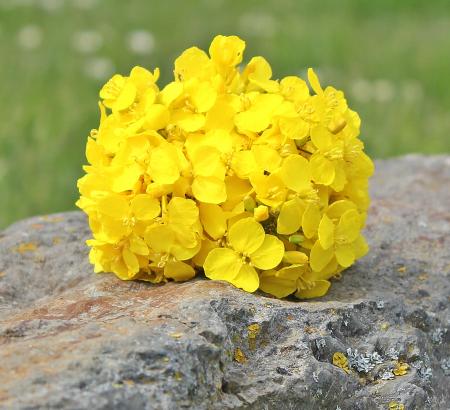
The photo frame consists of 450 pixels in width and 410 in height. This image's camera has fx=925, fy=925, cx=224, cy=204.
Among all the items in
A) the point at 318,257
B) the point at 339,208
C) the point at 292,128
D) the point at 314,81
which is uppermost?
the point at 314,81

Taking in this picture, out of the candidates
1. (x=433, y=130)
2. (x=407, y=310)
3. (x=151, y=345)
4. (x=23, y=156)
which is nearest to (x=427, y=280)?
(x=407, y=310)

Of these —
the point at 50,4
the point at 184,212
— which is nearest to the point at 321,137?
the point at 184,212

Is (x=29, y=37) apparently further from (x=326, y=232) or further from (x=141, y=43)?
(x=326, y=232)

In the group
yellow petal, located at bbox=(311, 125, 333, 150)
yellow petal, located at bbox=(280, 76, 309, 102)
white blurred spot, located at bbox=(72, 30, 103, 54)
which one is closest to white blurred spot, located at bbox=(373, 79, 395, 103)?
white blurred spot, located at bbox=(72, 30, 103, 54)

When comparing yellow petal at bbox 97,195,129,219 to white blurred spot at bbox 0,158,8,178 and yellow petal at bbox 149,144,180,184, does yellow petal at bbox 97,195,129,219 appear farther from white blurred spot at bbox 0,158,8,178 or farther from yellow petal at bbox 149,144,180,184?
white blurred spot at bbox 0,158,8,178

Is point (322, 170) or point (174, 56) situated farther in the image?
point (174, 56)

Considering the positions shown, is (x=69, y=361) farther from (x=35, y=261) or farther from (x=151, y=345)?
(x=35, y=261)
